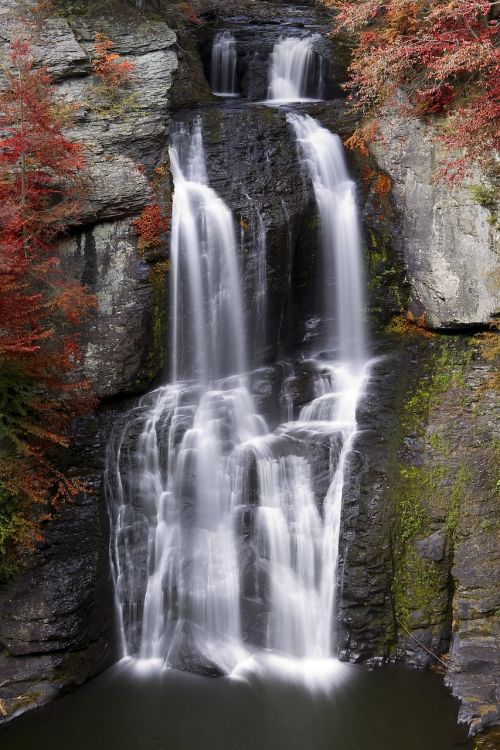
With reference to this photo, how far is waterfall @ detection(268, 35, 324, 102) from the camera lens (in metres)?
14.8

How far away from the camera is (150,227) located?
10.8 m

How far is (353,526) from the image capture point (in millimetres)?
8609

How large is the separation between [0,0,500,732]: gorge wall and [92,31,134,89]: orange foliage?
A: 21 centimetres

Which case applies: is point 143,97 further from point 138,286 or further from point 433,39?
point 433,39

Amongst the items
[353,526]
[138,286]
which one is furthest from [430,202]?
[353,526]

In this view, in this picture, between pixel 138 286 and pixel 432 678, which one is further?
pixel 138 286

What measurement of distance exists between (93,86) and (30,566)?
30.8ft

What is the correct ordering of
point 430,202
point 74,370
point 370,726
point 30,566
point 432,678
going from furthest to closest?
point 430,202, point 74,370, point 30,566, point 432,678, point 370,726

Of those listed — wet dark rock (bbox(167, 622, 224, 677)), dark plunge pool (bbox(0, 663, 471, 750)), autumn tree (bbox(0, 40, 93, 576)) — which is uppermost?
autumn tree (bbox(0, 40, 93, 576))

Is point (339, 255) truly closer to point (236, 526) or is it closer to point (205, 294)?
point (205, 294)

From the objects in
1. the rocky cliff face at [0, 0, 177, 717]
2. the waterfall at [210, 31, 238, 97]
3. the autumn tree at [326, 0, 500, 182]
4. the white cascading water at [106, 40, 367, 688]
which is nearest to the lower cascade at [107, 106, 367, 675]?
the white cascading water at [106, 40, 367, 688]

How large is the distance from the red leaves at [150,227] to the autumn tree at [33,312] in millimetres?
1130

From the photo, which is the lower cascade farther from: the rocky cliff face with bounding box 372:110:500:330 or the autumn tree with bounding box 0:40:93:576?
the rocky cliff face with bounding box 372:110:500:330

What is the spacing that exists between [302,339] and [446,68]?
5.07m
